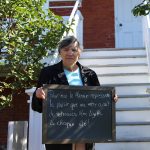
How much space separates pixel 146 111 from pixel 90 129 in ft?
9.34

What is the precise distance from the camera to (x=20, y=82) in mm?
6250

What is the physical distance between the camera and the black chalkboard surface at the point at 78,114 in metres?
3.98

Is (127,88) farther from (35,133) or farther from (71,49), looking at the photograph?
(71,49)

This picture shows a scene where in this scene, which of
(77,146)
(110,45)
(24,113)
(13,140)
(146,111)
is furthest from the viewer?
(110,45)

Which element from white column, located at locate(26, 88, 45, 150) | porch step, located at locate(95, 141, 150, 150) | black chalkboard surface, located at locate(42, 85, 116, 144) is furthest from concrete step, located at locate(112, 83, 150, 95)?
black chalkboard surface, located at locate(42, 85, 116, 144)

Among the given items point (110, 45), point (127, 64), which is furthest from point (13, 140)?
point (110, 45)

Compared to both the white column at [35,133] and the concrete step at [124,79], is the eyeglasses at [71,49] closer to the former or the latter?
the white column at [35,133]

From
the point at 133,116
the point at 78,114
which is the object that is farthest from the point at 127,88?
the point at 78,114

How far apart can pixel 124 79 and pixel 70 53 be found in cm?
408

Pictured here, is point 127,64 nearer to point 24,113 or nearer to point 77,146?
point 24,113

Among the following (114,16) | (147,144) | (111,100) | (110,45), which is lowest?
(147,144)

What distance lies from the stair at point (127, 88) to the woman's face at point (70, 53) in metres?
2.38

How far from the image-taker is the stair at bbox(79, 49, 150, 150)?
6125 millimetres

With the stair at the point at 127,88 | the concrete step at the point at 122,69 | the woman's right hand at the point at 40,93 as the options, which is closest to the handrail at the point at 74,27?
the stair at the point at 127,88
